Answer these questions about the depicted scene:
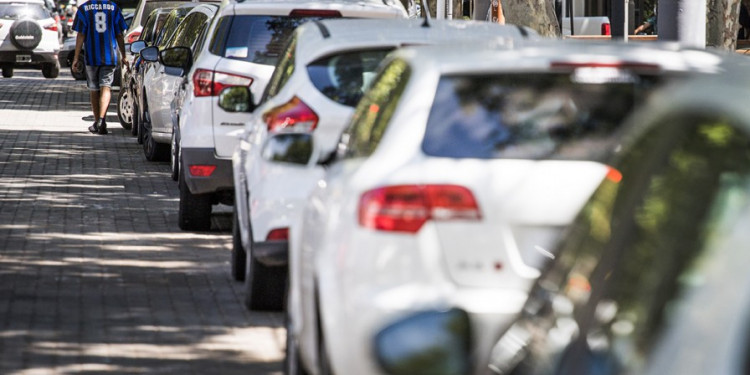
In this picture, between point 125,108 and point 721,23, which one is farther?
point 125,108

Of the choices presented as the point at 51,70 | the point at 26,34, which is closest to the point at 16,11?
the point at 26,34

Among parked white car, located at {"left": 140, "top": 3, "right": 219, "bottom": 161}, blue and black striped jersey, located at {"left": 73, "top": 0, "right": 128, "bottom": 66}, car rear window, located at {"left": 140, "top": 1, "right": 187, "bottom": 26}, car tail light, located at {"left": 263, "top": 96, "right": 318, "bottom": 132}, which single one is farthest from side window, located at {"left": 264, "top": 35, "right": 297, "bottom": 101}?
car rear window, located at {"left": 140, "top": 1, "right": 187, "bottom": 26}

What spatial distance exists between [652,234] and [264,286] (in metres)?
5.86

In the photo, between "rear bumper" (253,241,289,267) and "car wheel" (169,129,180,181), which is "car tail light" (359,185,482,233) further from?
"car wheel" (169,129,180,181)

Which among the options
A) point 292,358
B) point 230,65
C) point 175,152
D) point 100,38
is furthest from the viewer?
point 100,38

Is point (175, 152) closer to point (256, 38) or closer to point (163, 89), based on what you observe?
point (163, 89)

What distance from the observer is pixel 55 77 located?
3875cm

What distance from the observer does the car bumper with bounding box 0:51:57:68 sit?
3619 centimetres

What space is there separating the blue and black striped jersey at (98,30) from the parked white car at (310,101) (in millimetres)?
12787

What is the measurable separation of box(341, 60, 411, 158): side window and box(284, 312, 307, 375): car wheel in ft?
2.58

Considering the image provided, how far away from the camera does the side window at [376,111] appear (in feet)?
17.7

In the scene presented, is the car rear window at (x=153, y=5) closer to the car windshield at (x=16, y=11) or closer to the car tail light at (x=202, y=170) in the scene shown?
the car windshield at (x=16, y=11)

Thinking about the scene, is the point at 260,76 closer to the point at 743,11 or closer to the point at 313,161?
the point at 313,161

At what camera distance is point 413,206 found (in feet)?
16.1
